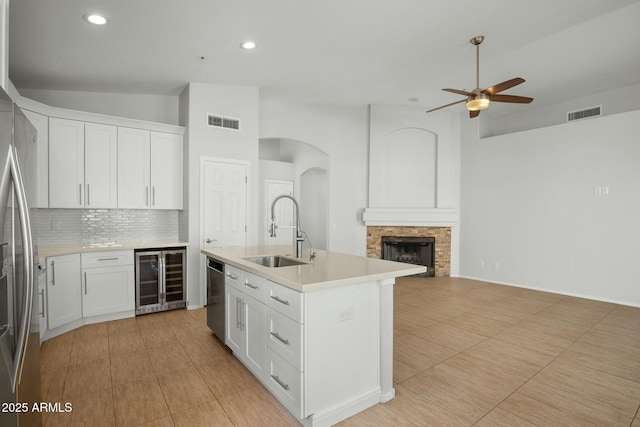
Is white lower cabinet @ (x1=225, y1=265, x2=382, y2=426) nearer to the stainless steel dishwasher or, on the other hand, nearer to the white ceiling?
the stainless steel dishwasher

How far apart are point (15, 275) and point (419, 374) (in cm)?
273

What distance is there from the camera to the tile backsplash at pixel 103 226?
4.27 metres

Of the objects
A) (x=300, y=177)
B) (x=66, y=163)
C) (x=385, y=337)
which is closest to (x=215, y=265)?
(x=385, y=337)

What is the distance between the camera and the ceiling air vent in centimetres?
569

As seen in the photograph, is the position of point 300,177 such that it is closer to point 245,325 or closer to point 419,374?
point 245,325

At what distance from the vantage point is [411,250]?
7395mm

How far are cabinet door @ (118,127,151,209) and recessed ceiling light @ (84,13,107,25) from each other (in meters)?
1.56

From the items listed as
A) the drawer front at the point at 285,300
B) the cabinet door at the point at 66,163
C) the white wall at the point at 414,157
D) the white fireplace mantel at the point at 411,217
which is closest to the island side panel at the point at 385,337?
the drawer front at the point at 285,300

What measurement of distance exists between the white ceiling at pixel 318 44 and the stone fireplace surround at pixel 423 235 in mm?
2941

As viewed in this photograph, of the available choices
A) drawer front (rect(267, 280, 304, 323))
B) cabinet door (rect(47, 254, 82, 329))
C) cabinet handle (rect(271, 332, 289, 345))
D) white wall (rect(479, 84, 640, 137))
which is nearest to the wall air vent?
cabinet door (rect(47, 254, 82, 329))

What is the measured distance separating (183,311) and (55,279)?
1.50 metres

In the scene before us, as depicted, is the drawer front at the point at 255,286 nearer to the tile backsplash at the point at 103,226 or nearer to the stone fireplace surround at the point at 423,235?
the tile backsplash at the point at 103,226

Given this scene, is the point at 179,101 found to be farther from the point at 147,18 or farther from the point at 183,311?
the point at 183,311

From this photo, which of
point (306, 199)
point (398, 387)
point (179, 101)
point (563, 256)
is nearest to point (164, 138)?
point (179, 101)
